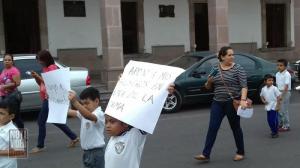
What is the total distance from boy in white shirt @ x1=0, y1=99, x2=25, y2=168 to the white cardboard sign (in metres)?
0.69

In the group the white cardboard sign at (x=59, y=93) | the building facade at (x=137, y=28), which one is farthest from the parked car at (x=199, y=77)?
the white cardboard sign at (x=59, y=93)

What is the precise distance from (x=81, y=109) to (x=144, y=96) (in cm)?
87

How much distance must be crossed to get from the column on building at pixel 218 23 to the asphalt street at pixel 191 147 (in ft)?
24.5

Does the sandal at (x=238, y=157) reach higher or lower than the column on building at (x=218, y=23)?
lower

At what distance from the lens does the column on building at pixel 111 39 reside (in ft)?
51.4

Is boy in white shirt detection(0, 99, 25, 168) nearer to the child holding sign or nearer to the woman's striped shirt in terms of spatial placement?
the child holding sign

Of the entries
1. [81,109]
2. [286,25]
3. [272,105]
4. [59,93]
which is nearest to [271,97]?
[272,105]

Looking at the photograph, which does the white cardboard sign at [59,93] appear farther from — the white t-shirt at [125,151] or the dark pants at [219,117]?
the dark pants at [219,117]

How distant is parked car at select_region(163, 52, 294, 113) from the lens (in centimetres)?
1212

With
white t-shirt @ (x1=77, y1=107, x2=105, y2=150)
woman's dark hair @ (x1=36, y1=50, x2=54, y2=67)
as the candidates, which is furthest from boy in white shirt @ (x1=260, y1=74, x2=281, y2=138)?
white t-shirt @ (x1=77, y1=107, x2=105, y2=150)

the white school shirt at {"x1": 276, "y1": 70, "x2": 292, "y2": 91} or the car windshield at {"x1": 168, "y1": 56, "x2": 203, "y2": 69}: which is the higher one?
the car windshield at {"x1": 168, "y1": 56, "x2": 203, "y2": 69}

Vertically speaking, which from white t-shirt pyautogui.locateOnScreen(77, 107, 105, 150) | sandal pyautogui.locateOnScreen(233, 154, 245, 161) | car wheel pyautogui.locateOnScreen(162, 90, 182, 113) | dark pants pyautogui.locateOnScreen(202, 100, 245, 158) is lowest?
sandal pyautogui.locateOnScreen(233, 154, 245, 161)

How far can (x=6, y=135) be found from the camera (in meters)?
4.19

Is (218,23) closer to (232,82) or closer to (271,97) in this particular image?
(271,97)
